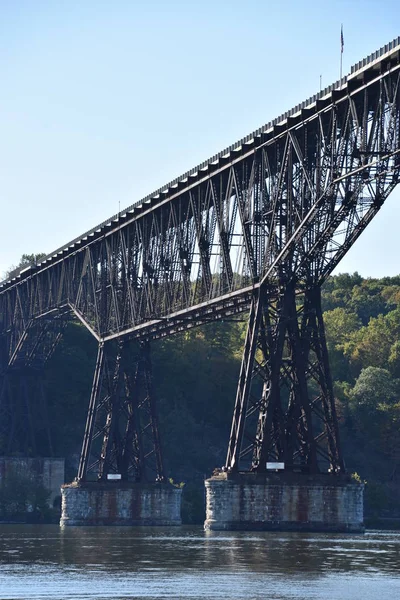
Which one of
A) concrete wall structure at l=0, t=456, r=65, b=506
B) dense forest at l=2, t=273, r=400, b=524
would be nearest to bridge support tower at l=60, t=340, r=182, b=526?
concrete wall structure at l=0, t=456, r=65, b=506

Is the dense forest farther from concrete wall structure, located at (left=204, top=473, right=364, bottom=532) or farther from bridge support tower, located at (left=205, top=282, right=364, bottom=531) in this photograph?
concrete wall structure, located at (left=204, top=473, right=364, bottom=532)

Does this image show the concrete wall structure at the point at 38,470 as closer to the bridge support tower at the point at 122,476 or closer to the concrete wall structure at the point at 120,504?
the bridge support tower at the point at 122,476

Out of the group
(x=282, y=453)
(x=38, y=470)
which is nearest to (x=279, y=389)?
(x=282, y=453)

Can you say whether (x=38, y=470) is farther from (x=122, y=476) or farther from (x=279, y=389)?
(x=279, y=389)

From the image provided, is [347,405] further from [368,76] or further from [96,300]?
[368,76]

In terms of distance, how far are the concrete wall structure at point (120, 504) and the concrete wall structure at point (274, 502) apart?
3067 cm

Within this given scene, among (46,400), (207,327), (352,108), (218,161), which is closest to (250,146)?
(218,161)

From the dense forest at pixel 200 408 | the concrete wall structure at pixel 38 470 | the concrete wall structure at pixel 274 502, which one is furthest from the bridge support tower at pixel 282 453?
the dense forest at pixel 200 408

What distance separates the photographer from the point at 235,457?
278ft

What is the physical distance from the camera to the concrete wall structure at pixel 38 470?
470 ft

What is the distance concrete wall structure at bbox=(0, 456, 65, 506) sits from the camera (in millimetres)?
143250

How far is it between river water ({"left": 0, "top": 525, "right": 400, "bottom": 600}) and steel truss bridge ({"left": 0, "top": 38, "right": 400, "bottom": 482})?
25.7 feet

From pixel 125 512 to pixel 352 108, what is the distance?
1913 inches

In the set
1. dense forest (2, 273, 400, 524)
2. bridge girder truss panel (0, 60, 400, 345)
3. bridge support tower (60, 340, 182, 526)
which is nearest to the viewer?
bridge girder truss panel (0, 60, 400, 345)
